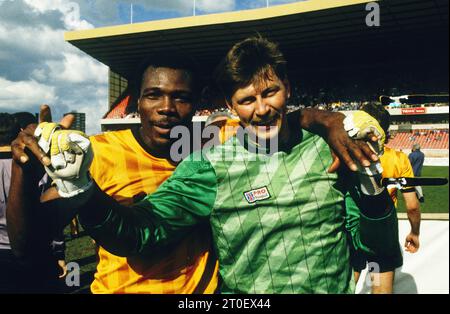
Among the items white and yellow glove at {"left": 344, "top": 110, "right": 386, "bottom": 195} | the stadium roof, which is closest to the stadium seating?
the stadium roof

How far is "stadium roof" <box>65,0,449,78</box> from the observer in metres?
14.5

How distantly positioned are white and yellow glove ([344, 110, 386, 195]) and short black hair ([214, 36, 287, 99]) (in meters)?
0.41

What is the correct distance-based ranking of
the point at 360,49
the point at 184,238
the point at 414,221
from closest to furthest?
the point at 184,238 < the point at 414,221 < the point at 360,49

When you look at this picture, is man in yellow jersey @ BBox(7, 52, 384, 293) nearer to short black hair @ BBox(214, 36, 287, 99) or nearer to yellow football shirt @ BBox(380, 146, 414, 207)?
short black hair @ BBox(214, 36, 287, 99)

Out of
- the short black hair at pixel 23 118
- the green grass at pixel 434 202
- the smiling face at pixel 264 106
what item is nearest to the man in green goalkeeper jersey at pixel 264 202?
the smiling face at pixel 264 106

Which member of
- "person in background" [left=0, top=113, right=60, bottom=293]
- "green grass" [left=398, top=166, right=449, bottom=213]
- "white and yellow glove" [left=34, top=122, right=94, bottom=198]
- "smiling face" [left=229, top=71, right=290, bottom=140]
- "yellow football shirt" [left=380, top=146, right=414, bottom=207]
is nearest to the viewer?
"white and yellow glove" [left=34, top=122, right=94, bottom=198]

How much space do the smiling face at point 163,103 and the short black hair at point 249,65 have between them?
25cm

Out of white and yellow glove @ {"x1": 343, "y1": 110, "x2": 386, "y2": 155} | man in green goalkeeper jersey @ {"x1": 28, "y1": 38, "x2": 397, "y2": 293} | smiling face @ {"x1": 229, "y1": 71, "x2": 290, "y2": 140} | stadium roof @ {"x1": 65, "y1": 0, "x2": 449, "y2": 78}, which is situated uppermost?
stadium roof @ {"x1": 65, "y1": 0, "x2": 449, "y2": 78}

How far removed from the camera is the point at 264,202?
1.58 m

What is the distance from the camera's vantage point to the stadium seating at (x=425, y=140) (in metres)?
19.7

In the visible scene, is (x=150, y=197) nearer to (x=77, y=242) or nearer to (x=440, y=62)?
(x=77, y=242)
